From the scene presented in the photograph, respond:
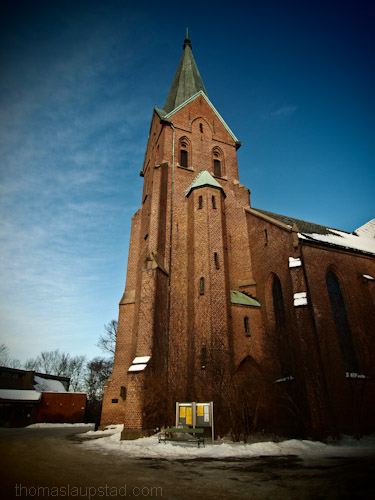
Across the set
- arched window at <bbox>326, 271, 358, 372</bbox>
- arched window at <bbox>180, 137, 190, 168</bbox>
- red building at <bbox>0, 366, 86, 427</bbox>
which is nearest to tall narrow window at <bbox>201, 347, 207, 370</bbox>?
arched window at <bbox>326, 271, 358, 372</bbox>

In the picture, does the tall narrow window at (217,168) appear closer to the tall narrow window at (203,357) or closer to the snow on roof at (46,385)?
the tall narrow window at (203,357)

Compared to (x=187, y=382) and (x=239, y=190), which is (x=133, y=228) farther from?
(x=187, y=382)

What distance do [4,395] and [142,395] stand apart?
2728cm

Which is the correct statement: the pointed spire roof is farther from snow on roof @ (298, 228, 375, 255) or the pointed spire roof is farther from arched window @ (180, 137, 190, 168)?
snow on roof @ (298, 228, 375, 255)

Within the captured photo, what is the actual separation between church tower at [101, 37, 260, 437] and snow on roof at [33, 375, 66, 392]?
27.9m

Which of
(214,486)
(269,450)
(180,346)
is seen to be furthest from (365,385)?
(214,486)

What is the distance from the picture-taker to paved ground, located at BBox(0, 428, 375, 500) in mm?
3936

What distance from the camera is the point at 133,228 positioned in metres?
22.6

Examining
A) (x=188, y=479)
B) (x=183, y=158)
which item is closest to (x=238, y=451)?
(x=188, y=479)

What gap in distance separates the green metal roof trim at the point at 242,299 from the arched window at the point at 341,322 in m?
4.04

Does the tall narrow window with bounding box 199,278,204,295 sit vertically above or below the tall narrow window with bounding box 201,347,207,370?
above

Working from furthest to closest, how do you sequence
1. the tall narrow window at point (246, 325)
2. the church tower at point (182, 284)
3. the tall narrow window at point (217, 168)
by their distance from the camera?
the tall narrow window at point (217, 168)
the tall narrow window at point (246, 325)
the church tower at point (182, 284)

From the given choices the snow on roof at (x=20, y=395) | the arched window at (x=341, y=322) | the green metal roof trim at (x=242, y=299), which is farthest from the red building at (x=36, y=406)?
the arched window at (x=341, y=322)

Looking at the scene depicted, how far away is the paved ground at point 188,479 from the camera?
3936mm
